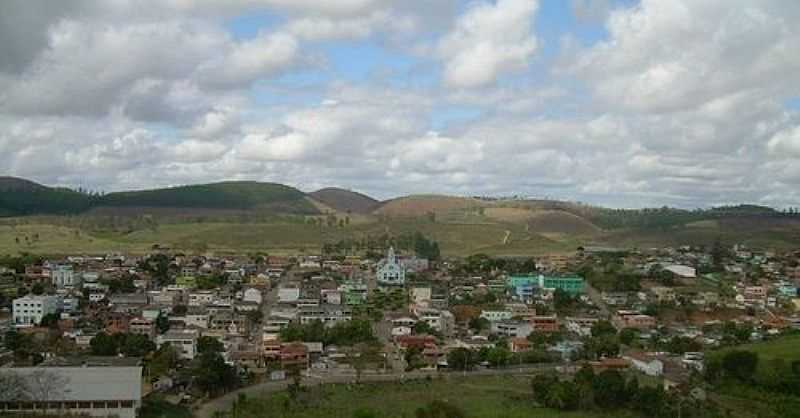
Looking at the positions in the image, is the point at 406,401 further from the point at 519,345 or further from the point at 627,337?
the point at 627,337

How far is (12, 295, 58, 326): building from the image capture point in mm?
33188

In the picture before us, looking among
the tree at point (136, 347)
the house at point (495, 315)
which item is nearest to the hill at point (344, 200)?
the house at point (495, 315)

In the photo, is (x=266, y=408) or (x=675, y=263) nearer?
(x=266, y=408)

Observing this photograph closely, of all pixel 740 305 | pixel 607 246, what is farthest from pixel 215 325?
pixel 607 246

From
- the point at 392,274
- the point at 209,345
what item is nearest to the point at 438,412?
the point at 209,345

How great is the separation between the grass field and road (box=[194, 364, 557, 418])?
2.67 ft

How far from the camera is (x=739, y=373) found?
24094 millimetres

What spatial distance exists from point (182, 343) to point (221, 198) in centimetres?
9882

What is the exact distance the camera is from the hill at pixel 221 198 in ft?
380

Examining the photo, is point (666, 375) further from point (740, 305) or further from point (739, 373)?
point (740, 305)

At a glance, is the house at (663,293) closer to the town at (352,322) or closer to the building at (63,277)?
the town at (352,322)

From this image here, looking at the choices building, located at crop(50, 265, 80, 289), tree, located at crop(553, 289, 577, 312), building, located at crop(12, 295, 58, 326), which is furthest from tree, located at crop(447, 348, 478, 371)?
building, located at crop(50, 265, 80, 289)

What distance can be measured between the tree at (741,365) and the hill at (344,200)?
112535 mm

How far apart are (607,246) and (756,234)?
14761mm
